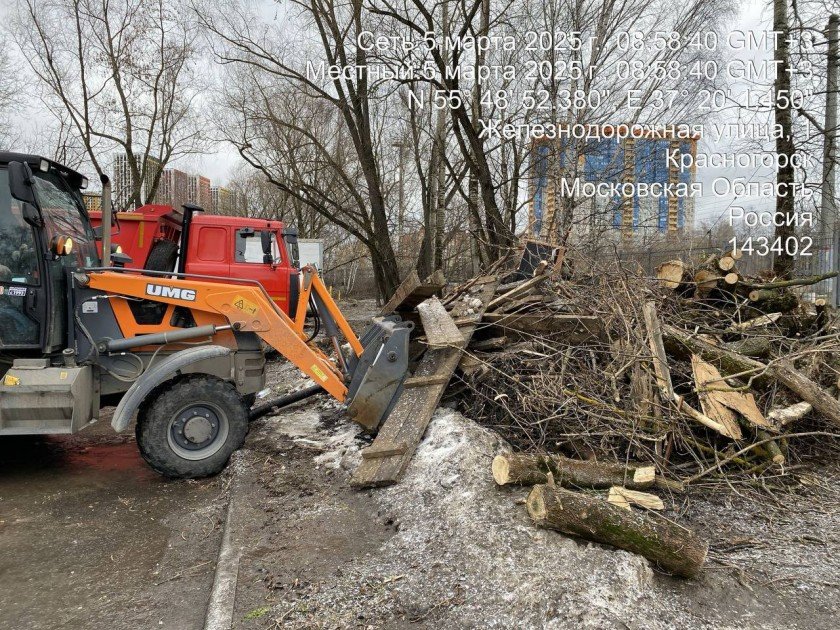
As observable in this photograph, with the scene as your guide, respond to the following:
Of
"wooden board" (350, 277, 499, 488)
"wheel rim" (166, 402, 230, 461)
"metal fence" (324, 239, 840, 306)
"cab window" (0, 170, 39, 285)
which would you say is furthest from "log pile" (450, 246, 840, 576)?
"cab window" (0, 170, 39, 285)

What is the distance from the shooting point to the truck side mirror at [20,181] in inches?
194

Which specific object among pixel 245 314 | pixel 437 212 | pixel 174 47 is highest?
pixel 174 47

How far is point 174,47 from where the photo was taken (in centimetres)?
1964

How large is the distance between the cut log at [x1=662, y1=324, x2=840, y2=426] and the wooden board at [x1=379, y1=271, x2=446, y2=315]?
229 centimetres

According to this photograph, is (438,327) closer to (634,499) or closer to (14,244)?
(634,499)

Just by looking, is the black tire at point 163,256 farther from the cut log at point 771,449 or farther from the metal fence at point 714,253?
the cut log at point 771,449

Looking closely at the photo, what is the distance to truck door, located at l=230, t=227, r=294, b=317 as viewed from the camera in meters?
11.0

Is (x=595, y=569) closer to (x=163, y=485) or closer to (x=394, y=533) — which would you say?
(x=394, y=533)

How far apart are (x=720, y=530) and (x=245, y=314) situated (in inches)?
170

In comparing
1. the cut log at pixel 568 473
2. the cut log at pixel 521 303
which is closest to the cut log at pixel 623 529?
the cut log at pixel 568 473

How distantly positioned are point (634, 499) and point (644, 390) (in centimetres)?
133

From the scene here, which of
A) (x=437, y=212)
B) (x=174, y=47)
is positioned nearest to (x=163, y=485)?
(x=437, y=212)

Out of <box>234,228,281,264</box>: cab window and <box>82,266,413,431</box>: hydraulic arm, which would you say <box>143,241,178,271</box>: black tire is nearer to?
<box>234,228,281,264</box>: cab window

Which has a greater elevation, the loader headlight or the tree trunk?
the tree trunk
